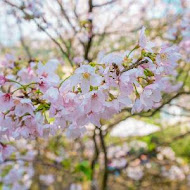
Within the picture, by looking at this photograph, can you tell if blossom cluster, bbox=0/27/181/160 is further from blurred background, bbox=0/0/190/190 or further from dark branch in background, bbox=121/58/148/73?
blurred background, bbox=0/0/190/190

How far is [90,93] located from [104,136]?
2.20m

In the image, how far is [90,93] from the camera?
100 centimetres

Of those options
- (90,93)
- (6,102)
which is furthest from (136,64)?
(6,102)

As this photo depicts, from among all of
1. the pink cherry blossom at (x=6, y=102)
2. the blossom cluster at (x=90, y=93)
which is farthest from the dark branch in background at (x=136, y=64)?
the pink cherry blossom at (x=6, y=102)

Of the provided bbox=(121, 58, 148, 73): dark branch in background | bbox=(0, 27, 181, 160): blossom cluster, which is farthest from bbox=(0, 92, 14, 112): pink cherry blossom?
bbox=(121, 58, 148, 73): dark branch in background

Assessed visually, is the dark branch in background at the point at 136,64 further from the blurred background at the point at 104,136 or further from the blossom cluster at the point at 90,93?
the blurred background at the point at 104,136

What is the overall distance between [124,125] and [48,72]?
19.2 feet

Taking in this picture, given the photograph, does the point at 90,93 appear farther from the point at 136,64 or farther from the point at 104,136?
the point at 104,136

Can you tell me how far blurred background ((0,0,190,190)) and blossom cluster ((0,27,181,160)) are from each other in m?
1.27

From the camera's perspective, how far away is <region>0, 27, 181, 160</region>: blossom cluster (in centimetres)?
102

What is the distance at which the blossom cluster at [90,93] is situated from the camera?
40.0 inches

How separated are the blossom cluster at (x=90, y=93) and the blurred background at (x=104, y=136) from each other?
127cm

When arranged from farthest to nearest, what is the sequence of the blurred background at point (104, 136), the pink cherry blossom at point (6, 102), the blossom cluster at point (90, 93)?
1. the blurred background at point (104, 136)
2. the pink cherry blossom at point (6, 102)
3. the blossom cluster at point (90, 93)

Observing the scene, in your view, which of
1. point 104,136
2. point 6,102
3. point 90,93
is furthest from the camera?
point 104,136
